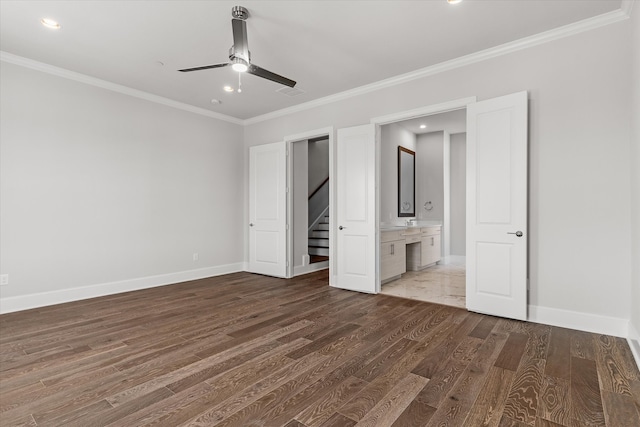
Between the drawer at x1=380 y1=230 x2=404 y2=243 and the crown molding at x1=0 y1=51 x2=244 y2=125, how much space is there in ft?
12.3

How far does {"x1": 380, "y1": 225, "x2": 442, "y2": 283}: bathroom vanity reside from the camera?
5215 mm

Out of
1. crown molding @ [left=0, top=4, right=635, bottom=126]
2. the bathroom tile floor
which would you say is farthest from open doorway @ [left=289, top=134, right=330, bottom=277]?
the bathroom tile floor

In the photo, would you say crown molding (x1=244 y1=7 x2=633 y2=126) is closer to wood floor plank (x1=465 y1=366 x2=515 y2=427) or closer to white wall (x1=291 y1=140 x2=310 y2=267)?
white wall (x1=291 y1=140 x2=310 y2=267)

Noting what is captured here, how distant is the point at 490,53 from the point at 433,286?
3302mm

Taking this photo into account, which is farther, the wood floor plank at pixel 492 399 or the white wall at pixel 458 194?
the white wall at pixel 458 194

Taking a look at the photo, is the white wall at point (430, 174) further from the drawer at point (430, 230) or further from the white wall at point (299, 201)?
the white wall at point (299, 201)

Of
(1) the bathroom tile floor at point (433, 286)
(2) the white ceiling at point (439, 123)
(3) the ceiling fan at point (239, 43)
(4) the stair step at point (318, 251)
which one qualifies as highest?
(2) the white ceiling at point (439, 123)

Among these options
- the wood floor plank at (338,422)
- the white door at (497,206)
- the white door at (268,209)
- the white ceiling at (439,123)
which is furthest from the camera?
the white ceiling at (439,123)

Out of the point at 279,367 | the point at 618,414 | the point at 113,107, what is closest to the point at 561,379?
the point at 618,414

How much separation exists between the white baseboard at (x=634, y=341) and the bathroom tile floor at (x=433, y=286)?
4.86ft

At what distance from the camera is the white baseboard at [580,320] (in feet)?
9.81

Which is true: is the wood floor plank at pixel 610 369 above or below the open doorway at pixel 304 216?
below

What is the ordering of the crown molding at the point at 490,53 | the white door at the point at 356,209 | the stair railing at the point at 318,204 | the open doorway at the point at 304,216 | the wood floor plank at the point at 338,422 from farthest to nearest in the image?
the stair railing at the point at 318,204 < the open doorway at the point at 304,216 < the white door at the point at 356,209 < the crown molding at the point at 490,53 < the wood floor plank at the point at 338,422

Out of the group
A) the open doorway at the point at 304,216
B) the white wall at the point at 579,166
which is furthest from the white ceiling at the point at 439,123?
the white wall at the point at 579,166
